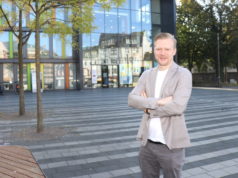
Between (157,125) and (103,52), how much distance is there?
28.4 metres

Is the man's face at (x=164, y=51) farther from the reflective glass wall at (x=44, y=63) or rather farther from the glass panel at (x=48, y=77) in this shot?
the glass panel at (x=48, y=77)

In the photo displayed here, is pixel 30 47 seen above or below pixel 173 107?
above

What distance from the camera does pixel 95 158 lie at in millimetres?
5363

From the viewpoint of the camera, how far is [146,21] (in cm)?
3238

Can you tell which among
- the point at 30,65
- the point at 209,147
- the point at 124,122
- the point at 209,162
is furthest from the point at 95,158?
the point at 30,65

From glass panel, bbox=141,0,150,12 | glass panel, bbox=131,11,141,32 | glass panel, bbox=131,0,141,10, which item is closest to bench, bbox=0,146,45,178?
glass panel, bbox=131,11,141,32

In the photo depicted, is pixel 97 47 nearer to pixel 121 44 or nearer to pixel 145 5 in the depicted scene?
pixel 121 44

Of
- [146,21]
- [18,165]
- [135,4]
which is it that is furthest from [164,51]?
[146,21]

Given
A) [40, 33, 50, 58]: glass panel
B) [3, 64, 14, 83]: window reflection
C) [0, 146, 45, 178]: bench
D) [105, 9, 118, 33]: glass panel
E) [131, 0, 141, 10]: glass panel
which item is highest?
[131, 0, 141, 10]: glass panel

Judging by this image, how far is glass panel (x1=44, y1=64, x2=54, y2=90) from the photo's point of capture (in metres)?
28.3

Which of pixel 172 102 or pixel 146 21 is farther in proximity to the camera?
pixel 146 21

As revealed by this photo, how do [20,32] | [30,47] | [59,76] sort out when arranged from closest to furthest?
[20,32] → [30,47] → [59,76]

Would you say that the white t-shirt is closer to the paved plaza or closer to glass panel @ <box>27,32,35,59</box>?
the paved plaza

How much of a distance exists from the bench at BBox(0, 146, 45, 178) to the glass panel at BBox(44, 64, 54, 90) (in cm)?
2359
